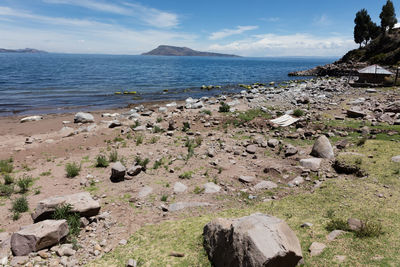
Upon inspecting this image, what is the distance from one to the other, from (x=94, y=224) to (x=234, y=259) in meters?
4.66

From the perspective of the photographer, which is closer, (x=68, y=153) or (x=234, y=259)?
(x=234, y=259)

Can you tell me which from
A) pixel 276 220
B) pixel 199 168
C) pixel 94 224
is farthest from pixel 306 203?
pixel 94 224

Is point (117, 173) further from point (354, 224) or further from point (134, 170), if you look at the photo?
point (354, 224)

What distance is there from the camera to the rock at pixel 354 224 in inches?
220

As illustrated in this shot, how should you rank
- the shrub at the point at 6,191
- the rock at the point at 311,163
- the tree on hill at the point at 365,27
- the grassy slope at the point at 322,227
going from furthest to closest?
the tree on hill at the point at 365,27 → the rock at the point at 311,163 → the shrub at the point at 6,191 → the grassy slope at the point at 322,227

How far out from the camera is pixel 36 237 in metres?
5.94

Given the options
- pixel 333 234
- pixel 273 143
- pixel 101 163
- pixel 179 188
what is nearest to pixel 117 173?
pixel 101 163

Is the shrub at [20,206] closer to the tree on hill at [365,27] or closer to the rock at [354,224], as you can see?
the rock at [354,224]

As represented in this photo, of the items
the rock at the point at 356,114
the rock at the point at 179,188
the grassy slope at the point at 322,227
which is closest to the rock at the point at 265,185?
the grassy slope at the point at 322,227

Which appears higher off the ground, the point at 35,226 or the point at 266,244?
the point at 266,244

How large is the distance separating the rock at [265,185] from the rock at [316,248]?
13.4 feet

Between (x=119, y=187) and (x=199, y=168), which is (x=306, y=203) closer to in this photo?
(x=199, y=168)

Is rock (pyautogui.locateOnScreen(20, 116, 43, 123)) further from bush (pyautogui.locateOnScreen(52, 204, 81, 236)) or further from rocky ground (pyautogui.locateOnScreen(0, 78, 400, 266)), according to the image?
bush (pyautogui.locateOnScreen(52, 204, 81, 236))

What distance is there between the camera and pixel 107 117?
78.5 ft
